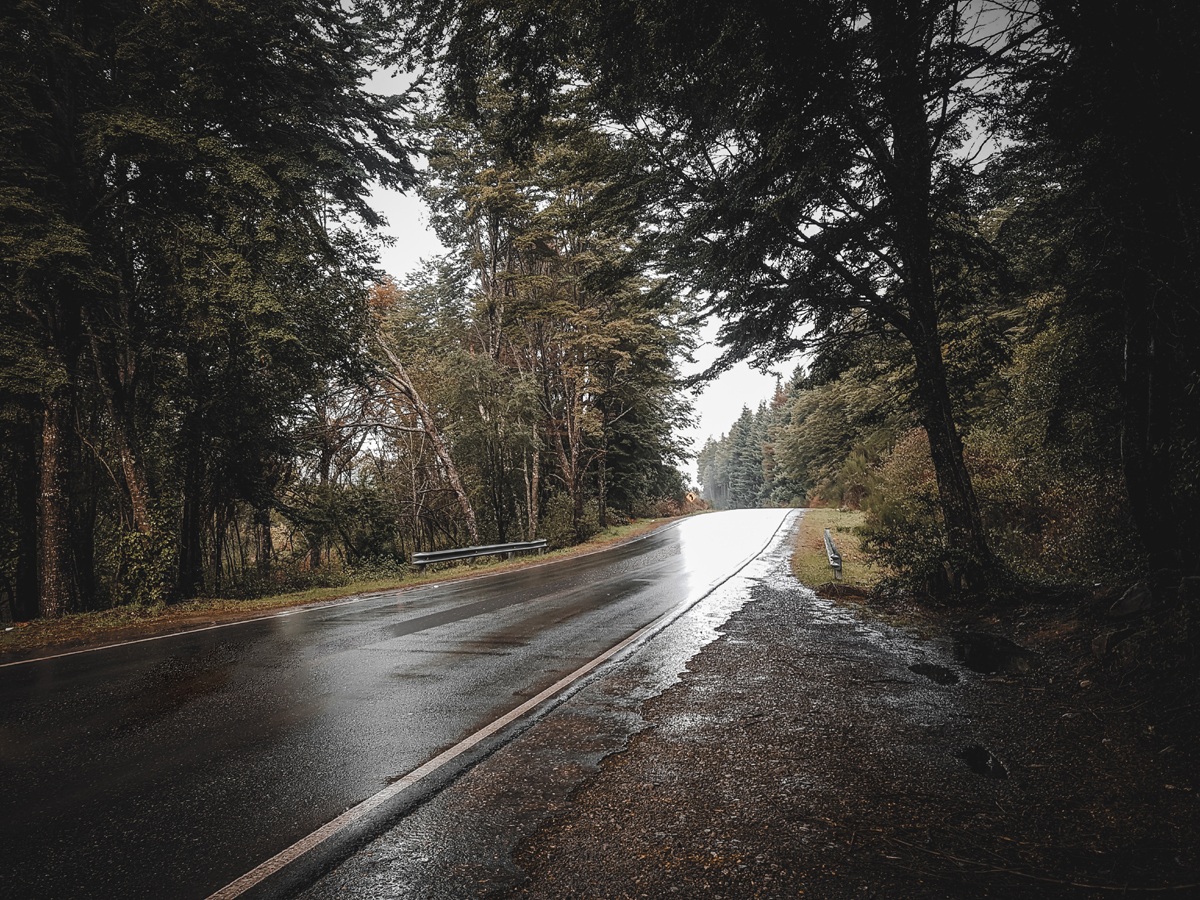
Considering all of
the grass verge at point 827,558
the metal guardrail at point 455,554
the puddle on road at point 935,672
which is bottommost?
the grass verge at point 827,558

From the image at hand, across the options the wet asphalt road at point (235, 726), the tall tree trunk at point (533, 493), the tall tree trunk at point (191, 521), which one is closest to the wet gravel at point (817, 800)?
the wet asphalt road at point (235, 726)

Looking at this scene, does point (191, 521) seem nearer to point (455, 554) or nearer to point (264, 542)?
point (264, 542)

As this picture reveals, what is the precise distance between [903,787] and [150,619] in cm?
1223

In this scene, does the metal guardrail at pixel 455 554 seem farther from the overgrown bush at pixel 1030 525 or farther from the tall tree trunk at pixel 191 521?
the overgrown bush at pixel 1030 525

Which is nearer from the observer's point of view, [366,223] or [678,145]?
[678,145]

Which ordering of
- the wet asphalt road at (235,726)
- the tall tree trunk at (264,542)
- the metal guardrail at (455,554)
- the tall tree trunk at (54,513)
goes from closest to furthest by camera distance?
1. the wet asphalt road at (235,726)
2. the tall tree trunk at (54,513)
3. the tall tree trunk at (264,542)
4. the metal guardrail at (455,554)

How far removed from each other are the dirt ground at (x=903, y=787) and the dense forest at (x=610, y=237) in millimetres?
2031

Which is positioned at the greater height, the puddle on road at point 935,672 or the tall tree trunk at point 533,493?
the tall tree trunk at point 533,493

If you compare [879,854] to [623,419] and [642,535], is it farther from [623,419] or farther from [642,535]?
[623,419]

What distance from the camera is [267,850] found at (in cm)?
266

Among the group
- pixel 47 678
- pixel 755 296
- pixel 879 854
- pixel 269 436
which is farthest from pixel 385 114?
pixel 879 854

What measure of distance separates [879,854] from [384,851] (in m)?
2.51

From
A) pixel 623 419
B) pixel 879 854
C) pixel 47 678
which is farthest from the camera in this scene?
pixel 623 419

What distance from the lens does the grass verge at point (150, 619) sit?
8016 millimetres
